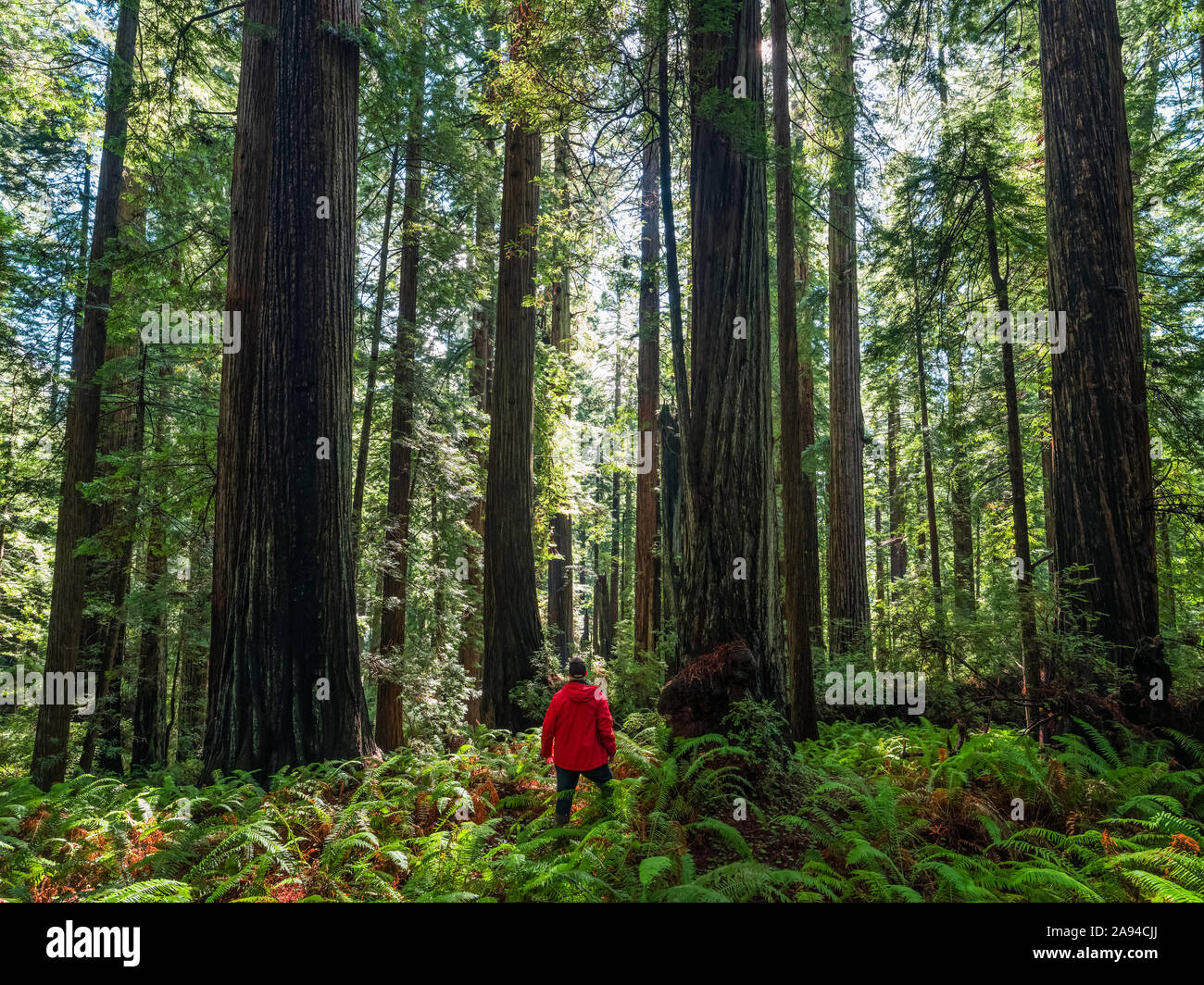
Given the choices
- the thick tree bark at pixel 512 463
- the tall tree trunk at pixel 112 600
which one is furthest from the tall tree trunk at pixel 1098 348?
the tall tree trunk at pixel 112 600

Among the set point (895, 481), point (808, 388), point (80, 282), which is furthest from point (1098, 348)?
point (895, 481)

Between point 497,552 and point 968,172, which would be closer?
point 968,172

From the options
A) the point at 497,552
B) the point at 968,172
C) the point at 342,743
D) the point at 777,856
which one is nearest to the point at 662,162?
the point at 968,172

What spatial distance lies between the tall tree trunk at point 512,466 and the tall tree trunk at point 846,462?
5586 millimetres

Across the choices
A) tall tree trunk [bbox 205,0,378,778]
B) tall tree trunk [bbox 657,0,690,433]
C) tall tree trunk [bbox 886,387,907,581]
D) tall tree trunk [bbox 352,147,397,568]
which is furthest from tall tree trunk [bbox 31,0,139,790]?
tall tree trunk [bbox 886,387,907,581]

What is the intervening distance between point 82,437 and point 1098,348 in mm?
13831

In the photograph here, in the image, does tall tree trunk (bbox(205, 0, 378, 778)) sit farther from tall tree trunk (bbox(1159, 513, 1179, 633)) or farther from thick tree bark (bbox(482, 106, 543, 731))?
tall tree trunk (bbox(1159, 513, 1179, 633))

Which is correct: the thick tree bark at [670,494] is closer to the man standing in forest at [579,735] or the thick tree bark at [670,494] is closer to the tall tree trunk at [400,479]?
the man standing in forest at [579,735]

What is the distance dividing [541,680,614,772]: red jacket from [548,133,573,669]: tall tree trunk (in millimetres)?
5258

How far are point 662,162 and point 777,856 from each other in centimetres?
644

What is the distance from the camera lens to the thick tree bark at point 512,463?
29.7ft

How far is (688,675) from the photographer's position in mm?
5211

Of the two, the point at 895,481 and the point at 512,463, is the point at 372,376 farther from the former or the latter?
the point at 895,481

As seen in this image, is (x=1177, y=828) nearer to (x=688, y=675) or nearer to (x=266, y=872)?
(x=688, y=675)
